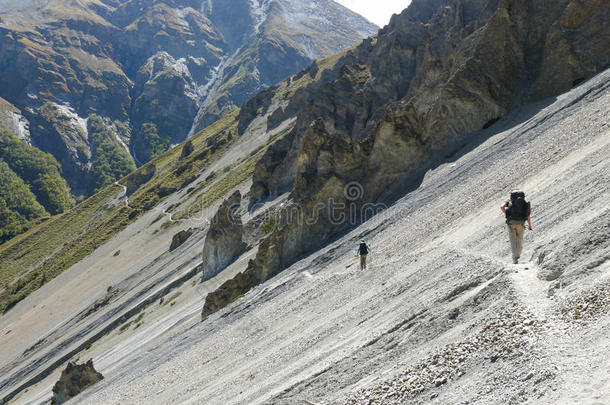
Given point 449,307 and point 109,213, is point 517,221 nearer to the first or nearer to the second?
point 449,307

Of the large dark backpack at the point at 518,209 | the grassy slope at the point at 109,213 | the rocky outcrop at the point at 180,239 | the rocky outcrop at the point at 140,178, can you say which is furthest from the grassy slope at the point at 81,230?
the large dark backpack at the point at 518,209

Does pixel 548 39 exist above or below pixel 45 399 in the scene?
above

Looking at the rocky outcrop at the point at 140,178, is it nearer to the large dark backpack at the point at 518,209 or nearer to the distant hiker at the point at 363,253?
the distant hiker at the point at 363,253

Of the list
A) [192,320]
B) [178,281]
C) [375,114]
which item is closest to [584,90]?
[192,320]

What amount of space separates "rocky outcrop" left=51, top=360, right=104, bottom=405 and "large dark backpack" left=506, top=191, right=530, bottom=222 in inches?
1518

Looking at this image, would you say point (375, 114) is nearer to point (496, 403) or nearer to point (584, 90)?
point (584, 90)

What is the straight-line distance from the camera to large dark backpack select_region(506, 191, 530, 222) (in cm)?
1526

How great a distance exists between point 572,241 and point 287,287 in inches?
837

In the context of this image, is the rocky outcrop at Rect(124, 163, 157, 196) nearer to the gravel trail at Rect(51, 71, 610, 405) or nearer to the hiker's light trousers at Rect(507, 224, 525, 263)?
the gravel trail at Rect(51, 71, 610, 405)

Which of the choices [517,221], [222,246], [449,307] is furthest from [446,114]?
[449,307]

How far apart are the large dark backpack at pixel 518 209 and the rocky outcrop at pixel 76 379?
3855cm

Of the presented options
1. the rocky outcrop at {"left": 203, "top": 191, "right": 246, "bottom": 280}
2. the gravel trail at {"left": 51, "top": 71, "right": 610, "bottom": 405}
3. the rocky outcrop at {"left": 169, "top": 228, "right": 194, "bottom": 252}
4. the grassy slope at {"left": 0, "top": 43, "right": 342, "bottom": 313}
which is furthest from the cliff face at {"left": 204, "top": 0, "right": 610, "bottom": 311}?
the grassy slope at {"left": 0, "top": 43, "right": 342, "bottom": 313}

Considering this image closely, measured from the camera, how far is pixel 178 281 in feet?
200

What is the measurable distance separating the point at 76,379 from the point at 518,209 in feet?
134
